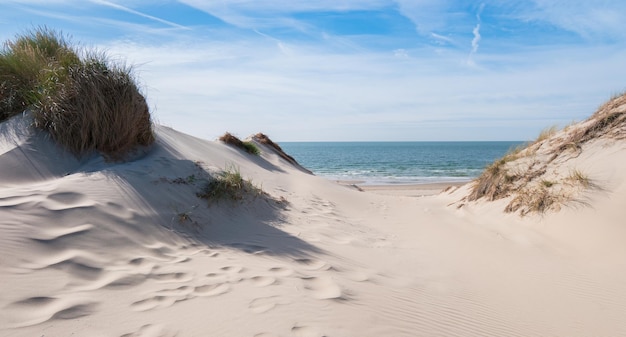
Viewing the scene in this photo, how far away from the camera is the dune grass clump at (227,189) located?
5.20m

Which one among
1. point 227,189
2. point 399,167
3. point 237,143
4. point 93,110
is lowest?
point 399,167

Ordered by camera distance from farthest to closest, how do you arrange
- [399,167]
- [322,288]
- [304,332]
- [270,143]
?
[399,167] → [270,143] → [322,288] → [304,332]

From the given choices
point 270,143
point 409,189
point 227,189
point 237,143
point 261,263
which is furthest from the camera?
point 409,189

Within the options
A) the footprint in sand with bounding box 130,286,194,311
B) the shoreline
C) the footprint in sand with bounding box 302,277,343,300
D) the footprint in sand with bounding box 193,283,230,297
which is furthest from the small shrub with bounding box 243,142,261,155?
the footprint in sand with bounding box 130,286,194,311

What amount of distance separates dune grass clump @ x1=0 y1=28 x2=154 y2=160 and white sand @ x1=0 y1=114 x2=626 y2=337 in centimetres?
34

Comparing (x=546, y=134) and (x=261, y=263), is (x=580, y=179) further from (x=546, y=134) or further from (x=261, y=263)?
(x=261, y=263)

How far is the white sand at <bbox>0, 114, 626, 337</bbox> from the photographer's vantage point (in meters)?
2.41

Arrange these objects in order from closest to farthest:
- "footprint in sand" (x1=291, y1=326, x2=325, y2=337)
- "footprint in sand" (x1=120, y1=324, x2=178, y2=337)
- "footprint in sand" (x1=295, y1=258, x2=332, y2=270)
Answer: "footprint in sand" (x1=120, y1=324, x2=178, y2=337)
"footprint in sand" (x1=291, y1=326, x2=325, y2=337)
"footprint in sand" (x1=295, y1=258, x2=332, y2=270)

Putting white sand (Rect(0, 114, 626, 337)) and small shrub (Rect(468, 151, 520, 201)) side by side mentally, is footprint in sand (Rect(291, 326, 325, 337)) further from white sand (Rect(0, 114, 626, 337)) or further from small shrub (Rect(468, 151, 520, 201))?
small shrub (Rect(468, 151, 520, 201))

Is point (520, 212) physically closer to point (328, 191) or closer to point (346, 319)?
point (328, 191)

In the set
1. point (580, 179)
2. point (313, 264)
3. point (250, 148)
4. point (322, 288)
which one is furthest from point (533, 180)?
point (250, 148)

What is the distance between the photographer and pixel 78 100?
5.16 m

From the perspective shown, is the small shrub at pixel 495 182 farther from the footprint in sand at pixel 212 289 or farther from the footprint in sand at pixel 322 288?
the footprint in sand at pixel 212 289

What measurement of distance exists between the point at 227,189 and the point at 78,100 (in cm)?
236
